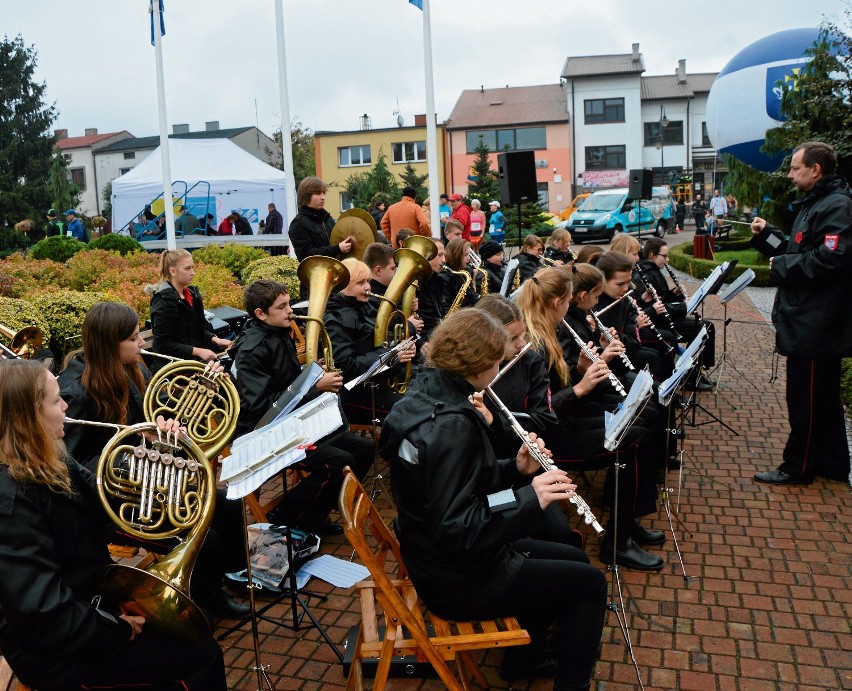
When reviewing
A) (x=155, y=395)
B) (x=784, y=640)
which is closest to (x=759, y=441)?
(x=784, y=640)

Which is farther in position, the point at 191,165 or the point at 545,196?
the point at 545,196

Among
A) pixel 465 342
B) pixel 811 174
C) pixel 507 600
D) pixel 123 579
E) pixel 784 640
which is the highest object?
pixel 811 174

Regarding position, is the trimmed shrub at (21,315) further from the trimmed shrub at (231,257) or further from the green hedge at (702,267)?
the green hedge at (702,267)

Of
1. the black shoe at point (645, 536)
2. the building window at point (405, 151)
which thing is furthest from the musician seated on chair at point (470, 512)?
the building window at point (405, 151)

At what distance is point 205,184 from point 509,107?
112ft

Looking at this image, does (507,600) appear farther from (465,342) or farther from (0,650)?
(0,650)

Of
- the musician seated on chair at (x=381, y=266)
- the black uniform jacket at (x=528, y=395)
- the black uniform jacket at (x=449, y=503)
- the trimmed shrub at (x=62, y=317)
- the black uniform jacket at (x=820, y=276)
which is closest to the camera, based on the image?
the black uniform jacket at (x=449, y=503)

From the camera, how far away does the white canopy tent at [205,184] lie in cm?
2277

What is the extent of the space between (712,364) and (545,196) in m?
43.3

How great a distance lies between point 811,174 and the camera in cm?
549

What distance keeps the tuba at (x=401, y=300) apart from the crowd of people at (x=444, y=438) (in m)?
0.04

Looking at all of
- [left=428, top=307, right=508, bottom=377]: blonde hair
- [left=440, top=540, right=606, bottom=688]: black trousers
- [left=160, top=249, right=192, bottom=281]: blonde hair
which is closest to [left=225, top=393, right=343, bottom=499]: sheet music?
[left=428, top=307, right=508, bottom=377]: blonde hair

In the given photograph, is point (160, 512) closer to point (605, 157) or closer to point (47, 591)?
point (47, 591)

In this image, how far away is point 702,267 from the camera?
19.3 metres
